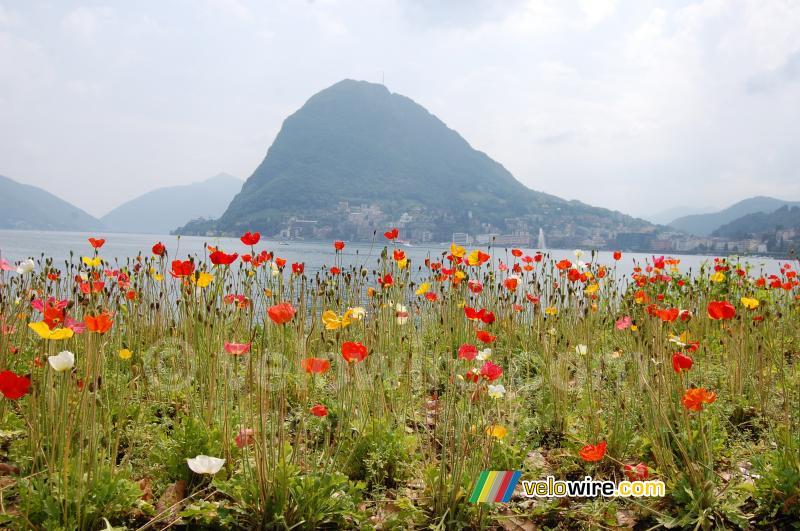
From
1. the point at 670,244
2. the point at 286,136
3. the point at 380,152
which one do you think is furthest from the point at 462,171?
the point at 670,244

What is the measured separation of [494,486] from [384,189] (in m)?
128

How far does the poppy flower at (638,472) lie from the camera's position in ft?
6.30

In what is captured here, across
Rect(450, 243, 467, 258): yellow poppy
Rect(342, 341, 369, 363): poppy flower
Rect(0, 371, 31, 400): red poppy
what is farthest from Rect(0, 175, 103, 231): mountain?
Rect(342, 341, 369, 363): poppy flower

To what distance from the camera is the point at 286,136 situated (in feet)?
575

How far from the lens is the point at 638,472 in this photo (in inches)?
75.1

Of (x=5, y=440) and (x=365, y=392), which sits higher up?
(x=365, y=392)

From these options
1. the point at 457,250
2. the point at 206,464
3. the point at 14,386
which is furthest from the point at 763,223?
the point at 14,386

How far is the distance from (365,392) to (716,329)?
4.46 meters

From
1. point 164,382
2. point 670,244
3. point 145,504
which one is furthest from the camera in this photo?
point 670,244

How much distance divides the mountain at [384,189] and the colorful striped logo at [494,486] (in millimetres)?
46207

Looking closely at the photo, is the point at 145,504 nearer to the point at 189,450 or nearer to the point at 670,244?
the point at 189,450

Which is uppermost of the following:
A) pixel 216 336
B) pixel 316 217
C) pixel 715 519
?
pixel 316 217

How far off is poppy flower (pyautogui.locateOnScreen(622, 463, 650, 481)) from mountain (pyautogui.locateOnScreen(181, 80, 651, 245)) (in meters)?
46.2

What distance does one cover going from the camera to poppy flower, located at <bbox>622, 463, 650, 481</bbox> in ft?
6.30
